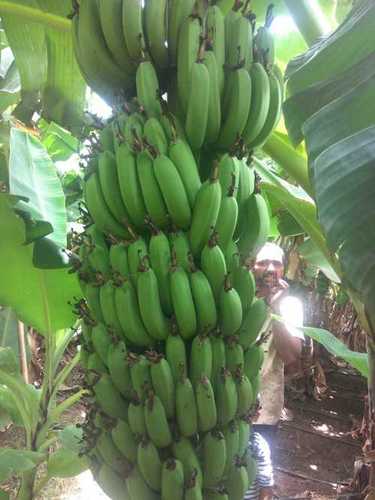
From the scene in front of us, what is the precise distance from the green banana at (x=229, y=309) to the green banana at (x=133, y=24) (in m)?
0.38

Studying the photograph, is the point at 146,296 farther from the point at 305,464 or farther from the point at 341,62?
the point at 305,464

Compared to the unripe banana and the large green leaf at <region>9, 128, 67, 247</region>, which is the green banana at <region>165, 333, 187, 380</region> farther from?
the large green leaf at <region>9, 128, 67, 247</region>

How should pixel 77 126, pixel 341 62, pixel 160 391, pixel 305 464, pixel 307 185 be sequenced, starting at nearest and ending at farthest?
pixel 160 391, pixel 341 62, pixel 307 185, pixel 77 126, pixel 305 464

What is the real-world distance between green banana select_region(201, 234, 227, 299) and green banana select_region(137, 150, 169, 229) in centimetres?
8

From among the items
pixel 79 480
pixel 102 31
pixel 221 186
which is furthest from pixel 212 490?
pixel 79 480

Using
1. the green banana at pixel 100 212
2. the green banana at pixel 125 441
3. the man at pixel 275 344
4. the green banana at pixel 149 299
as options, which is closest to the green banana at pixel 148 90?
the green banana at pixel 100 212

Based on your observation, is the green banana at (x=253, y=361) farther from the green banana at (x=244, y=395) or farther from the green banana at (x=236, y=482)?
the green banana at (x=236, y=482)

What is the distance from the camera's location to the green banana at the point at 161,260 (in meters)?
0.68

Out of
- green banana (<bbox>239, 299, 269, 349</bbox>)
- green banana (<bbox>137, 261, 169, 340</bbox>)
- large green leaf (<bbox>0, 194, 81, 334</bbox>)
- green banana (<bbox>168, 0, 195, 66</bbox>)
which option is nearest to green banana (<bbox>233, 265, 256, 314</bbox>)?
green banana (<bbox>239, 299, 269, 349</bbox>)

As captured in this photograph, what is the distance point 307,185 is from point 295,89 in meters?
0.26

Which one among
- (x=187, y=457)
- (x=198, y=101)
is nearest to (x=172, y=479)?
(x=187, y=457)

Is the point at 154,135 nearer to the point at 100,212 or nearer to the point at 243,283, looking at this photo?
the point at 100,212

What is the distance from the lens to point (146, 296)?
66 centimetres

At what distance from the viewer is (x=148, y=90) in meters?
0.73
